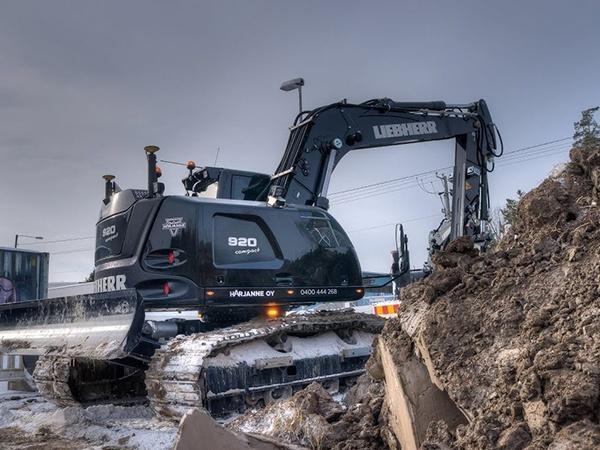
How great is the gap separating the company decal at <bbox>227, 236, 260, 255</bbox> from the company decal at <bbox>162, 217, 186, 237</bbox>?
20.3 inches

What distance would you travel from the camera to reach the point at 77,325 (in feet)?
21.8

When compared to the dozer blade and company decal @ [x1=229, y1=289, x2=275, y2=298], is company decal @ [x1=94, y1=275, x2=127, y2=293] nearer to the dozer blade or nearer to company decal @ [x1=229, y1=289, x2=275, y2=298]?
the dozer blade

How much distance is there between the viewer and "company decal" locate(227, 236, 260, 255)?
684 cm

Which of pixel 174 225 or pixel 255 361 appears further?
pixel 174 225

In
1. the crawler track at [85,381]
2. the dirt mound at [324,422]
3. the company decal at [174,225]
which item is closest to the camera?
the dirt mound at [324,422]

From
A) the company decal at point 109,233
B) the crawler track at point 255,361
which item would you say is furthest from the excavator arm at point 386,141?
the company decal at point 109,233

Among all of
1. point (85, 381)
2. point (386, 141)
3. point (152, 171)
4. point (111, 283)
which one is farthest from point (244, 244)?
point (386, 141)

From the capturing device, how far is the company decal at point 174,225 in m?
6.67

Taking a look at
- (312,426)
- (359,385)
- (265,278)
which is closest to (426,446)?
(312,426)

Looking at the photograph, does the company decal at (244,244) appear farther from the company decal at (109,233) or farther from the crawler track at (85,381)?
the crawler track at (85,381)

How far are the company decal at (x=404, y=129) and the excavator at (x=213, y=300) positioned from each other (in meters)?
0.78

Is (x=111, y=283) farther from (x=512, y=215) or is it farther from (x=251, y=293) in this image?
(x=512, y=215)

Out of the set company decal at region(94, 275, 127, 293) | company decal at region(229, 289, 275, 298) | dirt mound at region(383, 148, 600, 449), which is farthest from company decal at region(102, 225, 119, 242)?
dirt mound at region(383, 148, 600, 449)

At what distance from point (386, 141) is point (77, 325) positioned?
15.7 ft
